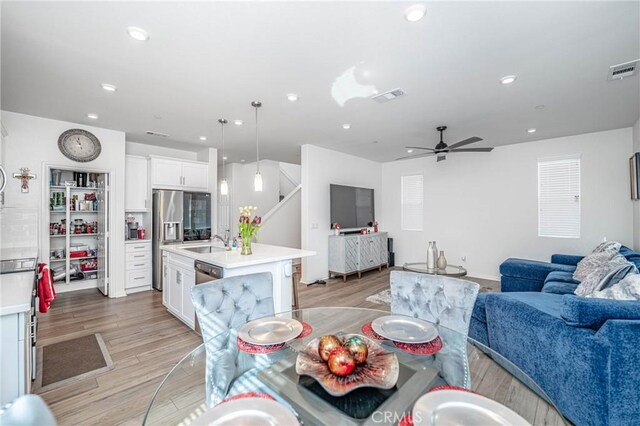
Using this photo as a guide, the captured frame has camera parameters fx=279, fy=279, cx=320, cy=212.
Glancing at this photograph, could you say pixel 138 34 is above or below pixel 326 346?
above

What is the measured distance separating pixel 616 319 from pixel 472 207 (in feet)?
15.0

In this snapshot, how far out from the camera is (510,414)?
0.87m

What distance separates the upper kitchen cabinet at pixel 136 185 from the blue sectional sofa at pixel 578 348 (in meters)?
5.41

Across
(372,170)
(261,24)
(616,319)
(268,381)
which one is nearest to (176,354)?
(268,381)

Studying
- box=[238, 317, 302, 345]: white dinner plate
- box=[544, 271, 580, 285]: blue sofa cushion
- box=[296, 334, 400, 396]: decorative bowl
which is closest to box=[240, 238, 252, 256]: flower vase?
box=[238, 317, 302, 345]: white dinner plate

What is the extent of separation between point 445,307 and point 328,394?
43.9 inches

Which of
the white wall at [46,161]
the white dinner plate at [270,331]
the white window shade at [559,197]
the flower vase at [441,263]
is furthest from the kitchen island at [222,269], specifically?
the white window shade at [559,197]

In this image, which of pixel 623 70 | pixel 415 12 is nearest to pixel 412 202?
pixel 623 70

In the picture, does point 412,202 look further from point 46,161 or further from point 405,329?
point 46,161

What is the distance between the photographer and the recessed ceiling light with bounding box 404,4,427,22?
5.85ft

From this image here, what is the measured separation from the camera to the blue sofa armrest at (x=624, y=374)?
59.2 inches

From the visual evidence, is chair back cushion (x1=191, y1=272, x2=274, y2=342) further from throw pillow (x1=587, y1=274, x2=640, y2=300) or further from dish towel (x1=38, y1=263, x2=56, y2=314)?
throw pillow (x1=587, y1=274, x2=640, y2=300)

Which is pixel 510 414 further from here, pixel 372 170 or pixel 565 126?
pixel 372 170

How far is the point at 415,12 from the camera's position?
5.99 ft
